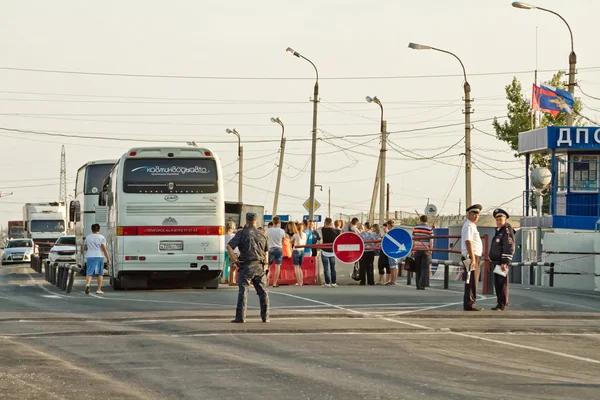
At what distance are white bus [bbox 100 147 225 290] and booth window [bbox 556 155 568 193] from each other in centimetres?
2288

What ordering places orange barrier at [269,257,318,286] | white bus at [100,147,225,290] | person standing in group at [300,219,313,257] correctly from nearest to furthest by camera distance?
1. white bus at [100,147,225,290]
2. person standing in group at [300,219,313,257]
3. orange barrier at [269,257,318,286]

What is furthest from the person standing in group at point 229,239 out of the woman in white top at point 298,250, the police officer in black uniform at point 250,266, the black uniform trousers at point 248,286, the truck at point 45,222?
the truck at point 45,222

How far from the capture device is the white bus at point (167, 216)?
27.5 m

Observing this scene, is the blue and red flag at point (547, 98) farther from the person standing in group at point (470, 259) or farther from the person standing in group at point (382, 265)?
the person standing in group at point (470, 259)

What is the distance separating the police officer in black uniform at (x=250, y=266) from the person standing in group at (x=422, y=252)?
36.0 ft

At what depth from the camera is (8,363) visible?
11953 millimetres

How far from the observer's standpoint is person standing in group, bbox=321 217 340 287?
96.6ft

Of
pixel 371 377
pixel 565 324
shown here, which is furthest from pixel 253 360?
pixel 565 324

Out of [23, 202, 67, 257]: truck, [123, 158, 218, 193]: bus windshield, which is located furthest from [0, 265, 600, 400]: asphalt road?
[23, 202, 67, 257]: truck

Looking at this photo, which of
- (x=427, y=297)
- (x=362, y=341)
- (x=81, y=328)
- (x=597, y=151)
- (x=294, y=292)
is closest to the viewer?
(x=362, y=341)

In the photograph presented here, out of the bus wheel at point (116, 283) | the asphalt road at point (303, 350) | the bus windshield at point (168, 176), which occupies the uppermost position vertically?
the bus windshield at point (168, 176)

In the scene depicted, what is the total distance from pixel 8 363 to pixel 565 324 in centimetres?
889

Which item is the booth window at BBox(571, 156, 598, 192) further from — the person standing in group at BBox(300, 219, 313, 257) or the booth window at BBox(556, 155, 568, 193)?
the person standing in group at BBox(300, 219, 313, 257)

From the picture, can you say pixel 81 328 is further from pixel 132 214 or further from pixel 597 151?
pixel 597 151
